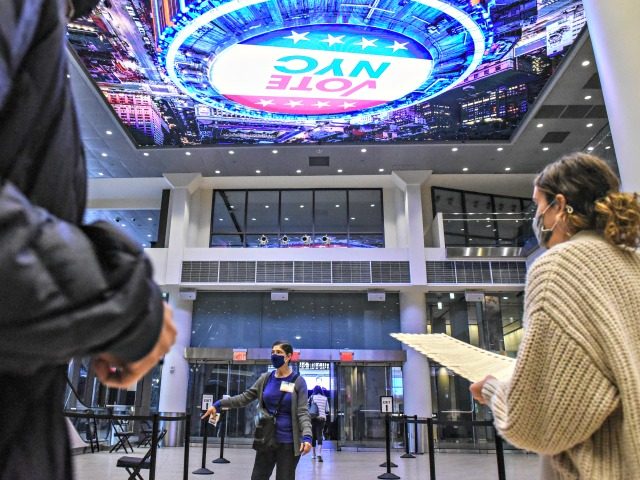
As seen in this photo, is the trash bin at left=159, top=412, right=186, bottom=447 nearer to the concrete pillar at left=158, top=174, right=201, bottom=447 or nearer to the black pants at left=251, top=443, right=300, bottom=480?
the concrete pillar at left=158, top=174, right=201, bottom=447

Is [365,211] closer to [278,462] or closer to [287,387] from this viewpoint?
[287,387]

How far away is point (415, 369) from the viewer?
599 inches

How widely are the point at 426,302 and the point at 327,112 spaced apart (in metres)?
7.68

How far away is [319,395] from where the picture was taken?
1221cm

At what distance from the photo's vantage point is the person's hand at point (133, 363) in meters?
0.58

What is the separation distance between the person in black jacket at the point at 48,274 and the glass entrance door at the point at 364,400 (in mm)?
15358

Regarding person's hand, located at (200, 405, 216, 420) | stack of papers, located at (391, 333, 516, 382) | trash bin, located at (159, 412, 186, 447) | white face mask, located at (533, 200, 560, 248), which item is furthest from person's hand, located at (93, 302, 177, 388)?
trash bin, located at (159, 412, 186, 447)

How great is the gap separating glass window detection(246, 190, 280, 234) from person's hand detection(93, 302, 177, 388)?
55.3 feet

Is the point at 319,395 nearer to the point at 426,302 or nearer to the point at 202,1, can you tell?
the point at 426,302

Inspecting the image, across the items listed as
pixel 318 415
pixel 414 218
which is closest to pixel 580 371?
pixel 318 415

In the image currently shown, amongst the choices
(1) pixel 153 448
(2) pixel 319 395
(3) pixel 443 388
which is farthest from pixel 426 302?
(1) pixel 153 448

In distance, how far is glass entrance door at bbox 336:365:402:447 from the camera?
590 inches

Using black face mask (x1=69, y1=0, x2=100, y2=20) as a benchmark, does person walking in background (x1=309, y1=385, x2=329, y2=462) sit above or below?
below

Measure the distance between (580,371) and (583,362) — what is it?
0.07 feet
